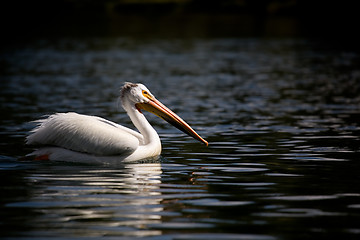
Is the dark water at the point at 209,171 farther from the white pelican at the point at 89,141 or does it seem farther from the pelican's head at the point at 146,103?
the pelican's head at the point at 146,103

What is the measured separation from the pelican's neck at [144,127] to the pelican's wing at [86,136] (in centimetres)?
32

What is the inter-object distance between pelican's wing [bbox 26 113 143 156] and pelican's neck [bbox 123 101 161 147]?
32 centimetres

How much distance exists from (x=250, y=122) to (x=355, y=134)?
248 cm

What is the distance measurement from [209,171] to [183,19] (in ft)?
253

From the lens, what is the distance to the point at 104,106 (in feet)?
55.9

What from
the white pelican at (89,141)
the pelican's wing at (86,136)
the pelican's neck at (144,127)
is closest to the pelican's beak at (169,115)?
the pelican's neck at (144,127)

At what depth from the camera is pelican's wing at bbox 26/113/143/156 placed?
8797mm

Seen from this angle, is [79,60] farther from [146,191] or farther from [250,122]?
[146,191]

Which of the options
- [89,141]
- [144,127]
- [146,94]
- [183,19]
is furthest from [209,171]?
[183,19]

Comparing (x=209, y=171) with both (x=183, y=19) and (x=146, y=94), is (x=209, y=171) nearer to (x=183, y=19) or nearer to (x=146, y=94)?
(x=146, y=94)

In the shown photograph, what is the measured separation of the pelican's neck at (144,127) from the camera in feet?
30.7

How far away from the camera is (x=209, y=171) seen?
Result: 28.7ft

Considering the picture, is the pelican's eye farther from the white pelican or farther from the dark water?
the dark water

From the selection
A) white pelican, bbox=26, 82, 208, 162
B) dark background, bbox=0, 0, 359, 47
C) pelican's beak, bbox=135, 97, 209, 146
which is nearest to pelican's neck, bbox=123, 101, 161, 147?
white pelican, bbox=26, 82, 208, 162
